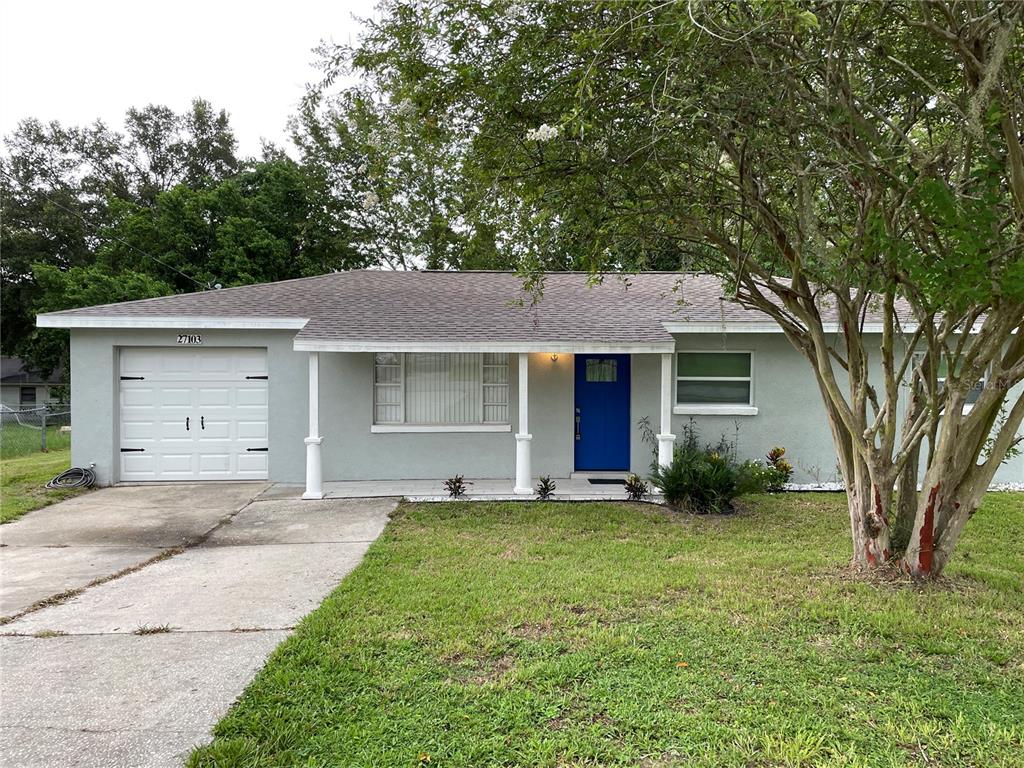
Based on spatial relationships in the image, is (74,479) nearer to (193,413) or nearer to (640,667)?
(193,413)

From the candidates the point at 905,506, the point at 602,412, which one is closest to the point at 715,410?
the point at 602,412

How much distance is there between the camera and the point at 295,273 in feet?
72.5

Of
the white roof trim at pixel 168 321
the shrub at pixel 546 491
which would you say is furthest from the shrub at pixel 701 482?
the white roof trim at pixel 168 321

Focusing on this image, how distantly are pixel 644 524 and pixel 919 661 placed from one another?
3.66 meters

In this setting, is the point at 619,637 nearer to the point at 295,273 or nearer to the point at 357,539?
the point at 357,539

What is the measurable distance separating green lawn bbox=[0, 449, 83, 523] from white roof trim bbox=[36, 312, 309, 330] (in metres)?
2.61

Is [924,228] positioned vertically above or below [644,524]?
above

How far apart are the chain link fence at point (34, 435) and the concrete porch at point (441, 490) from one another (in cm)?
930

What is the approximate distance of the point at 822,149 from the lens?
15.3ft

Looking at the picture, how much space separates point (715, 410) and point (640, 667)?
708 cm

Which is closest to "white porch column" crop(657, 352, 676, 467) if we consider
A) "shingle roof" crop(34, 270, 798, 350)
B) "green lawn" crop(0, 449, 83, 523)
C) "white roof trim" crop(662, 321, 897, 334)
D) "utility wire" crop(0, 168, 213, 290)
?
"shingle roof" crop(34, 270, 798, 350)

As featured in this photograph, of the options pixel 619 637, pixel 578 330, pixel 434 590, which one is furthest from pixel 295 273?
pixel 619 637

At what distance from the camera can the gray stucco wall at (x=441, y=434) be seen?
927cm

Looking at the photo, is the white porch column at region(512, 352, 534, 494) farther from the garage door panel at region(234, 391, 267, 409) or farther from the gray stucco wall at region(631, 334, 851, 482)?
the garage door panel at region(234, 391, 267, 409)
